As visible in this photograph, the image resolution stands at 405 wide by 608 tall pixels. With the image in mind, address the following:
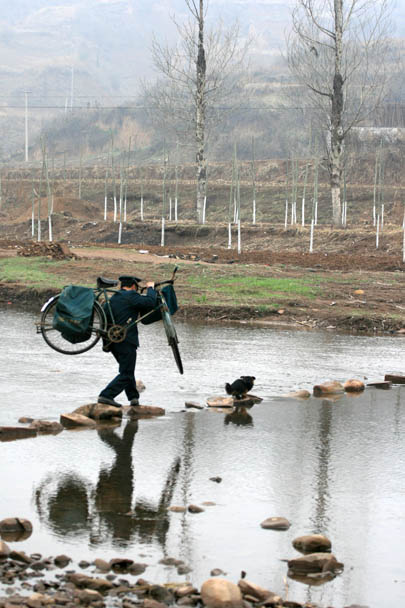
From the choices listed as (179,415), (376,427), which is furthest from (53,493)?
(376,427)

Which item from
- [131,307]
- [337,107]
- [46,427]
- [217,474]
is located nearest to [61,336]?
[131,307]

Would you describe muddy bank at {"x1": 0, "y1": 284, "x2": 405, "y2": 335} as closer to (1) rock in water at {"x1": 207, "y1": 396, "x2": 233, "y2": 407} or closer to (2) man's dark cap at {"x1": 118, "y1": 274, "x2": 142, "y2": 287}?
(1) rock in water at {"x1": 207, "y1": 396, "x2": 233, "y2": 407}

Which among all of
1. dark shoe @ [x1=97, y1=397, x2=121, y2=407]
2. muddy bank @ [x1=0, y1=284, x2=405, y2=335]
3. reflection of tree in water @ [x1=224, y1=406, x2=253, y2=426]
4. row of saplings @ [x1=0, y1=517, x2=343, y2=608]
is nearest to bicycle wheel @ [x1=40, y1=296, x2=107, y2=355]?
dark shoe @ [x1=97, y1=397, x2=121, y2=407]

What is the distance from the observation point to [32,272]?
1001 inches

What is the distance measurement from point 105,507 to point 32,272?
1952 cm

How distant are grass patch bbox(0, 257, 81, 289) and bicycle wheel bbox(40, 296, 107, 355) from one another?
11236mm

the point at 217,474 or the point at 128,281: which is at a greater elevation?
the point at 128,281

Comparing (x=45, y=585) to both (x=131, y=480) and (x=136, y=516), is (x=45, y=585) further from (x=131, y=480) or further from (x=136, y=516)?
(x=131, y=480)

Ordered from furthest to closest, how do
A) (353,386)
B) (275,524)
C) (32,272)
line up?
(32,272) < (353,386) < (275,524)

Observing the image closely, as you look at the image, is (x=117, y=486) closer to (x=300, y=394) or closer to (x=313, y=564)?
(x=313, y=564)

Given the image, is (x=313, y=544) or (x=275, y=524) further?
(x=275, y=524)

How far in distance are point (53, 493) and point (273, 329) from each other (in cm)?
1111

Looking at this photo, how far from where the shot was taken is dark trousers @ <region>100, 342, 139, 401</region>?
378 inches

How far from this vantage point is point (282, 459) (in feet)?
26.4
